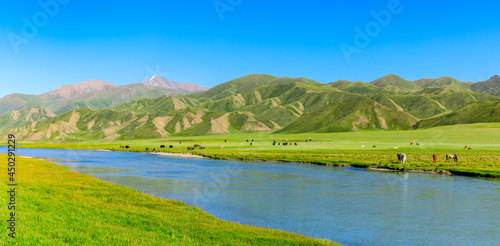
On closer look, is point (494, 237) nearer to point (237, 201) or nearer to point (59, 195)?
point (237, 201)

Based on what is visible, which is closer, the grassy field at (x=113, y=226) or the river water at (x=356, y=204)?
the grassy field at (x=113, y=226)

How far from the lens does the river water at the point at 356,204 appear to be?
27.8 metres

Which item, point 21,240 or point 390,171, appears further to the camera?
point 390,171

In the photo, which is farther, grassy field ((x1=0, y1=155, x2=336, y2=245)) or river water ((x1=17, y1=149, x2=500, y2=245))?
river water ((x1=17, y1=149, x2=500, y2=245))

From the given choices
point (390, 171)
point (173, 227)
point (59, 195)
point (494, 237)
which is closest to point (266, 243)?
point (173, 227)

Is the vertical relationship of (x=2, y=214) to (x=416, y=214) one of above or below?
above

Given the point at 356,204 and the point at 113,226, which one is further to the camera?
the point at 356,204

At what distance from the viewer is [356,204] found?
37875 mm

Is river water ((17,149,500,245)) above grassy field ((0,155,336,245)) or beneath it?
beneath

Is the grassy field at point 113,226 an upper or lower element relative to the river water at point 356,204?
upper

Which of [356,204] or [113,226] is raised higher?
[113,226]

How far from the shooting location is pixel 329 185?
169 ft

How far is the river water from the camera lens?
91.0 feet

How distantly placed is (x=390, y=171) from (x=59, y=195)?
2386 inches
